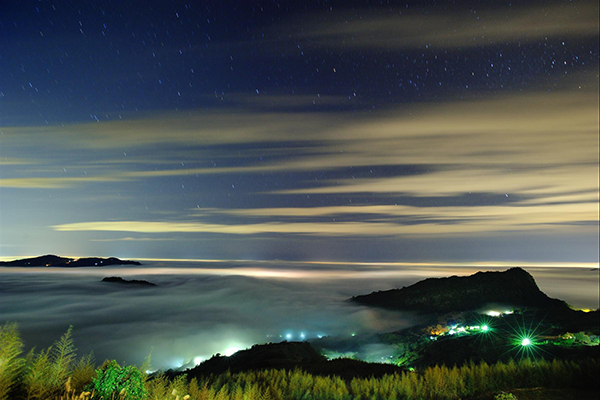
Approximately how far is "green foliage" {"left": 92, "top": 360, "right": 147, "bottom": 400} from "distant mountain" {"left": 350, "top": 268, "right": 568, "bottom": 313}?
413 ft

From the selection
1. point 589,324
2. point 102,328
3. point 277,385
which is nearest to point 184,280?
point 102,328

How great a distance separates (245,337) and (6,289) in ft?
272

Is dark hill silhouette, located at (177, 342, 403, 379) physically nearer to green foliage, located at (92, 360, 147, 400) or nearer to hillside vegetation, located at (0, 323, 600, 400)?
hillside vegetation, located at (0, 323, 600, 400)

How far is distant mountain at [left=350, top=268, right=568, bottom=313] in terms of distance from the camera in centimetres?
12244

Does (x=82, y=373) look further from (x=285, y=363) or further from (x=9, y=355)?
(x=285, y=363)

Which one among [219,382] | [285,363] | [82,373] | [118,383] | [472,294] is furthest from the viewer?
[472,294]

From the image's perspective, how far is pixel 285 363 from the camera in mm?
28984

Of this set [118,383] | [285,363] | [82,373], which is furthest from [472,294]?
[118,383]

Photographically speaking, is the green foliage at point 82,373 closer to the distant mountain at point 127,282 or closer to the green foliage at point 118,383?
the green foliage at point 118,383

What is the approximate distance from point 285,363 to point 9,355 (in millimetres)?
25267

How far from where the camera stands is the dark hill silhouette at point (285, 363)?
2136 cm

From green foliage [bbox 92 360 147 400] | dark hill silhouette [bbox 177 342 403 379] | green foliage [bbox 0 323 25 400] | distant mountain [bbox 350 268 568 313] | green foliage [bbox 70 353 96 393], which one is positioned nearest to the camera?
Answer: green foliage [bbox 0 323 25 400]

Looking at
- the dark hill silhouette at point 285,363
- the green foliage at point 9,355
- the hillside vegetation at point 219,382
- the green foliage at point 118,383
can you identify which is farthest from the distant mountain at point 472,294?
the green foliage at point 9,355

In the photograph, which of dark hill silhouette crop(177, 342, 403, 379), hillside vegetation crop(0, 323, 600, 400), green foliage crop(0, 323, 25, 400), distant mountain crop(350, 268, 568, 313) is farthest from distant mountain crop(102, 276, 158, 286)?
green foliage crop(0, 323, 25, 400)
